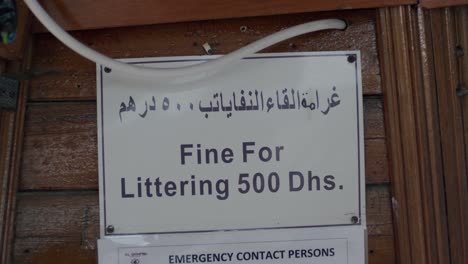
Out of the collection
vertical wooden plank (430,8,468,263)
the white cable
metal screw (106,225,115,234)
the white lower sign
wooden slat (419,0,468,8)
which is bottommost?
the white lower sign

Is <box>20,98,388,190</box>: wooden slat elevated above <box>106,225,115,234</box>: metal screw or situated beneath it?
elevated above

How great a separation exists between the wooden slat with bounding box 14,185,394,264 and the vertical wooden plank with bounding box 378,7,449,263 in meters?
0.03

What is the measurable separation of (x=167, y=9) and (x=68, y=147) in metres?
0.30

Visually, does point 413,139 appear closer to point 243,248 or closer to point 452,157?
point 452,157

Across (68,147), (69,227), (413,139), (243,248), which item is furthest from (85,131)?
(413,139)

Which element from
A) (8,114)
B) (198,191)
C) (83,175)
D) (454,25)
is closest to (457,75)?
(454,25)

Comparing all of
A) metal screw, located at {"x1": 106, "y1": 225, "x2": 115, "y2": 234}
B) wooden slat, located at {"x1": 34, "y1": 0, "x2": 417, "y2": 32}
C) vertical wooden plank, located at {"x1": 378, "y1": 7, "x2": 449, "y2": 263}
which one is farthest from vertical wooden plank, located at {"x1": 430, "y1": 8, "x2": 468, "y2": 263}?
metal screw, located at {"x1": 106, "y1": 225, "x2": 115, "y2": 234}

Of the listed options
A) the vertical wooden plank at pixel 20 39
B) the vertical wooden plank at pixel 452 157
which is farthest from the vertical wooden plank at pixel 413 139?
the vertical wooden plank at pixel 20 39

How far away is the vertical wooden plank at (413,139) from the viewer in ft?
2.81

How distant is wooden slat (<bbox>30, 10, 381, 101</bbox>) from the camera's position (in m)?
0.89

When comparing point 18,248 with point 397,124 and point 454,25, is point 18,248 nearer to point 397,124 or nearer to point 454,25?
point 397,124

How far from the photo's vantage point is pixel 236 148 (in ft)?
2.88

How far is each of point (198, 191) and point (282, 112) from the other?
0.20 metres

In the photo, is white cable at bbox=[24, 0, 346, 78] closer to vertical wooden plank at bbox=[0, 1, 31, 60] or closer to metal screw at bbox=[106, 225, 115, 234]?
vertical wooden plank at bbox=[0, 1, 31, 60]
